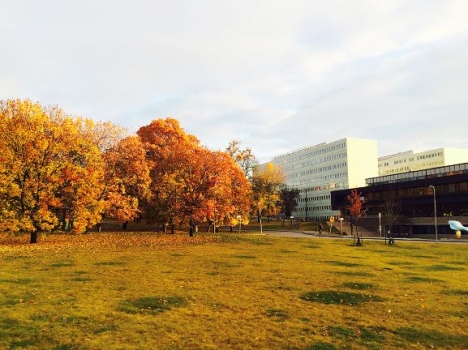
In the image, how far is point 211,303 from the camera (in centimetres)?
1319

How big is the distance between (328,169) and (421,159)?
45.1 meters

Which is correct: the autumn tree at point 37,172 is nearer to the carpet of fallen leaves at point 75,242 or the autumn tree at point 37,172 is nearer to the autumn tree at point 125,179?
the carpet of fallen leaves at point 75,242

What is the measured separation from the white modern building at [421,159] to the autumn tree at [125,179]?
141516mm

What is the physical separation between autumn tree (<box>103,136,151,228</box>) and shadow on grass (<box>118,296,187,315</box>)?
3419 centimetres

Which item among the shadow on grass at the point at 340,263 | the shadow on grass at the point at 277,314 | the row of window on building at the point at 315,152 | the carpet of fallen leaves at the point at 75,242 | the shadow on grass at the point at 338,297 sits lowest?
the shadow on grass at the point at 340,263

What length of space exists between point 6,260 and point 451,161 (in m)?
169

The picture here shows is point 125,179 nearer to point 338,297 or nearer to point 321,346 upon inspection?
point 338,297

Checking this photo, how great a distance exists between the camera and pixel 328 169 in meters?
153

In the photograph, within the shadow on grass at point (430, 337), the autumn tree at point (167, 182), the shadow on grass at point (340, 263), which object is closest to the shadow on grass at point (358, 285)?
the shadow on grass at point (430, 337)

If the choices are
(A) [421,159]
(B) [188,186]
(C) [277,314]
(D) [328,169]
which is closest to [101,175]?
(B) [188,186]

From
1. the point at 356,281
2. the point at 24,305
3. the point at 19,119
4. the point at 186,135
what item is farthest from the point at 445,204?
the point at 24,305

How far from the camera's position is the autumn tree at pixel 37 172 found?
104 ft

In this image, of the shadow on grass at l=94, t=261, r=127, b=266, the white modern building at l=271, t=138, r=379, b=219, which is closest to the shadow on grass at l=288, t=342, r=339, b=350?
the shadow on grass at l=94, t=261, r=127, b=266

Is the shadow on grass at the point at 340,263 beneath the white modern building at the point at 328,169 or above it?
beneath
